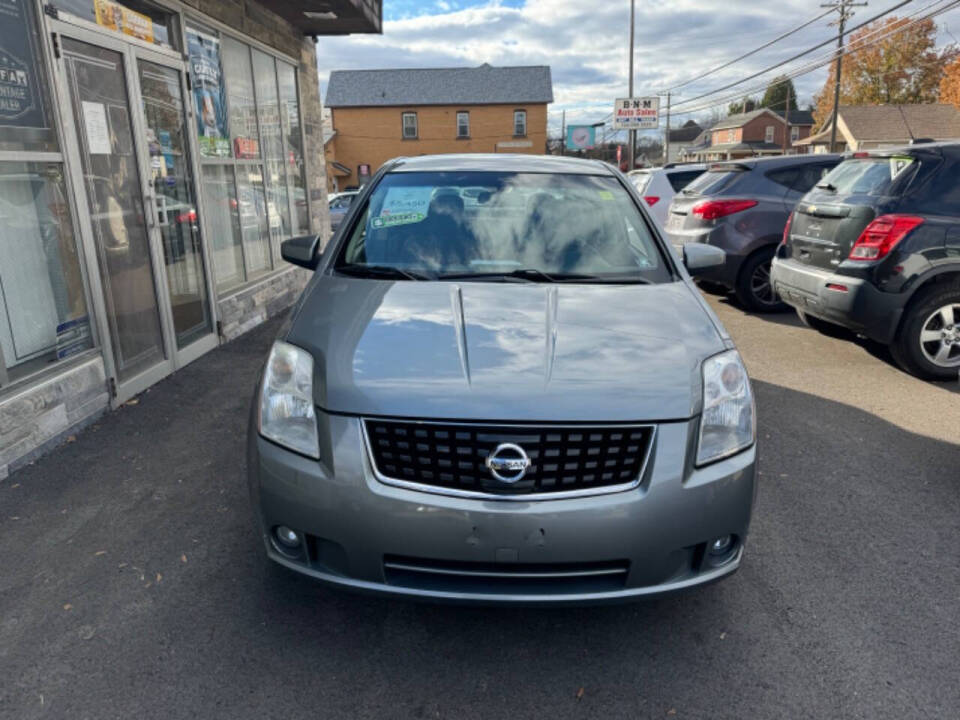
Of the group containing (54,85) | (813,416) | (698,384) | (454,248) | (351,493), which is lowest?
(813,416)

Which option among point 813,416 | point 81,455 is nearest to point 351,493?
point 81,455

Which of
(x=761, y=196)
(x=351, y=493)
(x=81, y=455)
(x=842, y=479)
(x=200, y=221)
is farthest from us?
(x=761, y=196)

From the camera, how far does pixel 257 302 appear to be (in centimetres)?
755

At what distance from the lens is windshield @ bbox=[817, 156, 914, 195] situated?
5418mm

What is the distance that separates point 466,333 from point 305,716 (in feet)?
4.45

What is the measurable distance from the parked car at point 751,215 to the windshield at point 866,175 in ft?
4.98

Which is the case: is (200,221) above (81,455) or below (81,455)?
above

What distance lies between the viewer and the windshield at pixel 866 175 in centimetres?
542

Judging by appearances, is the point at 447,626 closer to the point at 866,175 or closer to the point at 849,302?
→ the point at 849,302

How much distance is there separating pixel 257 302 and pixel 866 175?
6000mm

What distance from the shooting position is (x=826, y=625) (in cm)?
255

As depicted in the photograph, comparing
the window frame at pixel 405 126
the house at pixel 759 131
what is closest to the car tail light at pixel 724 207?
the window frame at pixel 405 126

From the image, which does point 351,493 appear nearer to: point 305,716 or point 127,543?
point 305,716

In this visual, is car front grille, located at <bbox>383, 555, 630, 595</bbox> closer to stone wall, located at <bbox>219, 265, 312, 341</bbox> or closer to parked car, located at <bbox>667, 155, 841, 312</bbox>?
stone wall, located at <bbox>219, 265, 312, 341</bbox>
